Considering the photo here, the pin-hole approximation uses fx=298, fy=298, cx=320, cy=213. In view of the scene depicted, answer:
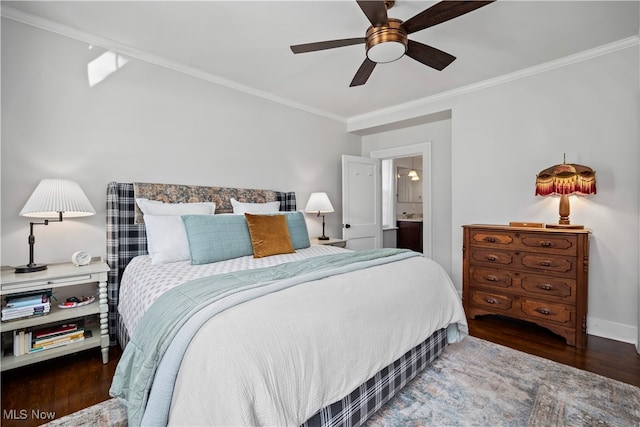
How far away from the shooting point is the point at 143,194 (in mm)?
2689

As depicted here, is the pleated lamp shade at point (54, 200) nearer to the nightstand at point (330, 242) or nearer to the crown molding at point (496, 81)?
the nightstand at point (330, 242)

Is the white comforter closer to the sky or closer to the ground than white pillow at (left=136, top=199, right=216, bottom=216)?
closer to the ground

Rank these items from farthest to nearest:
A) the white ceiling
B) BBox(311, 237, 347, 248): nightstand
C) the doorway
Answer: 1. the doorway
2. BBox(311, 237, 347, 248): nightstand
3. the white ceiling

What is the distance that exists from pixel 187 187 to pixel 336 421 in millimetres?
2448

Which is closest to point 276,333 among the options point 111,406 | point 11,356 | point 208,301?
Result: point 208,301

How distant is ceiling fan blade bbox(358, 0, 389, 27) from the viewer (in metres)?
1.67

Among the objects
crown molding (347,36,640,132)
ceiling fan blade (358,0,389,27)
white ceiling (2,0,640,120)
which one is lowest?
ceiling fan blade (358,0,389,27)

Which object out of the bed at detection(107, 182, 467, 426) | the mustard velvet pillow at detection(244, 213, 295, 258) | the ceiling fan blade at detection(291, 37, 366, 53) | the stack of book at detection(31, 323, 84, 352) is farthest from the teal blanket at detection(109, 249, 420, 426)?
the ceiling fan blade at detection(291, 37, 366, 53)

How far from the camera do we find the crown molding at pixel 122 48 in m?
2.24

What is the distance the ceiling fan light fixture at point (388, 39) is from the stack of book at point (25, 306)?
283 centimetres

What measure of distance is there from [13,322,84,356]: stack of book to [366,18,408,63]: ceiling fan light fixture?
292cm

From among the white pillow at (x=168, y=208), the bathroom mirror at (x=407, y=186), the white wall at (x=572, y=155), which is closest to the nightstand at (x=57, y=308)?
the white pillow at (x=168, y=208)

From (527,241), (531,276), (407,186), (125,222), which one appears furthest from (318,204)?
(407,186)

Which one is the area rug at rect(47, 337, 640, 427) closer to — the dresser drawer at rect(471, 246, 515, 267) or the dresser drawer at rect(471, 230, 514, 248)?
the dresser drawer at rect(471, 246, 515, 267)
